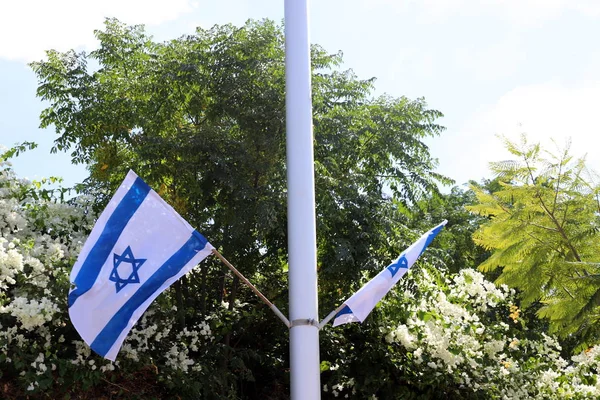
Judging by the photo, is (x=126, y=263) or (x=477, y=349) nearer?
(x=126, y=263)

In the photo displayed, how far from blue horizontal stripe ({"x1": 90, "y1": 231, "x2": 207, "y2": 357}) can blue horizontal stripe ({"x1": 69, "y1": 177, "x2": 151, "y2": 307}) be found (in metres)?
0.32

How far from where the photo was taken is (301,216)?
5.77 meters

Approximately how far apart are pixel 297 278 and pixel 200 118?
3.97m

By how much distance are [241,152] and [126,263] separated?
2.83 metres

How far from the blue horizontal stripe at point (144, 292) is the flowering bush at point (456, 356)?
3365mm

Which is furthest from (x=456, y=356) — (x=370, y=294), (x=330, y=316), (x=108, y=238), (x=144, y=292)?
(x=108, y=238)

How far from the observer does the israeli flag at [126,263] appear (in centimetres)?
527

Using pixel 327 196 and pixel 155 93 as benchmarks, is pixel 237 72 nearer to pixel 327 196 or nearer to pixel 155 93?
pixel 155 93

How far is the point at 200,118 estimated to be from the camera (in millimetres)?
8984

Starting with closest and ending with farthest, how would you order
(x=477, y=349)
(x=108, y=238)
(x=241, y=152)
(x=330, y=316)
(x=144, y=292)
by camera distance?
(x=144, y=292) < (x=108, y=238) < (x=330, y=316) < (x=241, y=152) < (x=477, y=349)

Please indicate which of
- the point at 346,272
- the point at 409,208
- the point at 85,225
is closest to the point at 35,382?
the point at 85,225

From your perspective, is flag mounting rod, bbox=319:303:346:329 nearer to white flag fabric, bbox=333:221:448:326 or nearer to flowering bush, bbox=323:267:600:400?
white flag fabric, bbox=333:221:448:326

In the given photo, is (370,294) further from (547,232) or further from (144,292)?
(547,232)

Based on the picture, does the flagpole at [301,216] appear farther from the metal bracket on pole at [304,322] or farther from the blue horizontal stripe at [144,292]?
the blue horizontal stripe at [144,292]
